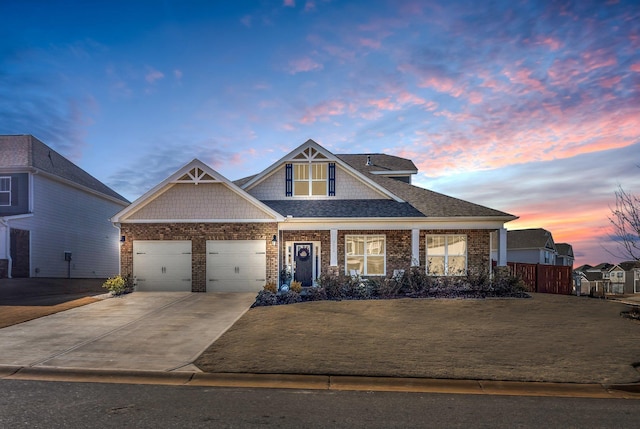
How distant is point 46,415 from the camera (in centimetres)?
623

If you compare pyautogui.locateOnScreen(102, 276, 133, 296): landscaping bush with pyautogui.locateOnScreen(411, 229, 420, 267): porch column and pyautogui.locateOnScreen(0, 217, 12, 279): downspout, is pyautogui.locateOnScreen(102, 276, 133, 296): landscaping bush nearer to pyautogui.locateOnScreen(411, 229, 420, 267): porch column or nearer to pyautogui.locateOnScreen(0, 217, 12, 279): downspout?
pyautogui.locateOnScreen(0, 217, 12, 279): downspout

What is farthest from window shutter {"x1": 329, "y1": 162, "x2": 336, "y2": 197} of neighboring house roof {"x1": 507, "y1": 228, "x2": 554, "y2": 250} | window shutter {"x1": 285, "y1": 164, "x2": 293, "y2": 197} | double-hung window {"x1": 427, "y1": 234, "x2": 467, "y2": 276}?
neighboring house roof {"x1": 507, "y1": 228, "x2": 554, "y2": 250}

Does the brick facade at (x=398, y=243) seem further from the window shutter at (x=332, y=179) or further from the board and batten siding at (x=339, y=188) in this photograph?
the window shutter at (x=332, y=179)

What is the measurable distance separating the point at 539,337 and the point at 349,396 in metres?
6.16

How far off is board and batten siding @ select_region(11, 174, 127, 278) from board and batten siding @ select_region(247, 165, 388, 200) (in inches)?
503

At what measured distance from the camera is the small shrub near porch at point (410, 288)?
18.0 m

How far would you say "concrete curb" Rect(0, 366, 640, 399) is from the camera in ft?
24.9

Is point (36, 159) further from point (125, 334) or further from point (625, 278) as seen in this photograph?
point (625, 278)

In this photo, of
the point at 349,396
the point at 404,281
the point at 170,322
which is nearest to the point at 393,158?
the point at 404,281

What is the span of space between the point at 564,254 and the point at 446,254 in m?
48.0

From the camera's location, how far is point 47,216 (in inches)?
1074

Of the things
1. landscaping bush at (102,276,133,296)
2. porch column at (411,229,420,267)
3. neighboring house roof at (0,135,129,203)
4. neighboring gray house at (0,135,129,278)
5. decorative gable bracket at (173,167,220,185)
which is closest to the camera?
landscaping bush at (102,276,133,296)

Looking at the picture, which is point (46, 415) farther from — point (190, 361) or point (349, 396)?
point (349, 396)

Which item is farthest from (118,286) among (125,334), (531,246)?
(531,246)
